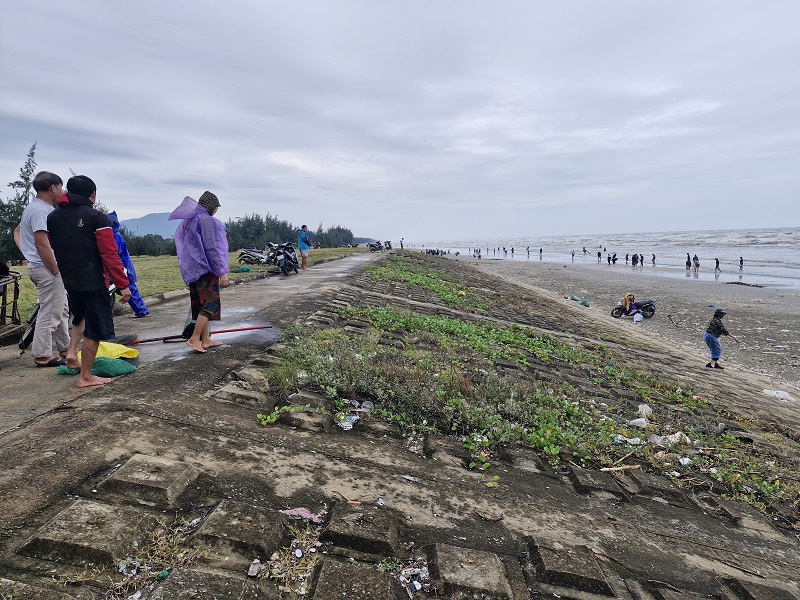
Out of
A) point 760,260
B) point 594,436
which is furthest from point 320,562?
point 760,260

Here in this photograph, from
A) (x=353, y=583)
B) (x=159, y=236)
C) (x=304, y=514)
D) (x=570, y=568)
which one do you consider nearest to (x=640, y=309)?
(x=570, y=568)

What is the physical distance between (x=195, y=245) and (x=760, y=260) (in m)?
51.8

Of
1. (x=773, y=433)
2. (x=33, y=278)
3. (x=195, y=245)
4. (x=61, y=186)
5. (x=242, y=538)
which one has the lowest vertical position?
(x=773, y=433)

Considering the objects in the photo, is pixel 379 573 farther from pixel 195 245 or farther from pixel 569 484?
pixel 195 245

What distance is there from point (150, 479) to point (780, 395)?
9827mm

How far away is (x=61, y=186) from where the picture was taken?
4266 mm

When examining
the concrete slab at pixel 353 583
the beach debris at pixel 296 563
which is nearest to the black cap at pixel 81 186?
the beach debris at pixel 296 563

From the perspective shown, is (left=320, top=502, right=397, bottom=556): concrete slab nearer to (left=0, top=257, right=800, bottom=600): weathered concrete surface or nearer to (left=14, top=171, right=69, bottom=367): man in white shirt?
(left=0, top=257, right=800, bottom=600): weathered concrete surface

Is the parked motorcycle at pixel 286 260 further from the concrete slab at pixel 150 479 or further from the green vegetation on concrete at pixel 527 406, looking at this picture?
the concrete slab at pixel 150 479

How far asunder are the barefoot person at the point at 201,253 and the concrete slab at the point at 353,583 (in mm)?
3462

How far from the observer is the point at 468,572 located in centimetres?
214

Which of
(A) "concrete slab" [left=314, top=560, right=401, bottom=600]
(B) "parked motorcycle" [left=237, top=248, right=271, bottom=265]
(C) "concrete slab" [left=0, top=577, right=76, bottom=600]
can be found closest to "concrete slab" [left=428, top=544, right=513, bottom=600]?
(A) "concrete slab" [left=314, top=560, right=401, bottom=600]

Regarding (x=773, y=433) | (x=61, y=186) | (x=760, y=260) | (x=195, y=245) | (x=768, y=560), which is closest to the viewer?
(x=768, y=560)

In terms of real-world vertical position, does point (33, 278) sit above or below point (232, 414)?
above
